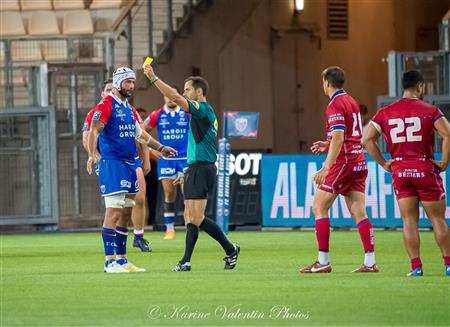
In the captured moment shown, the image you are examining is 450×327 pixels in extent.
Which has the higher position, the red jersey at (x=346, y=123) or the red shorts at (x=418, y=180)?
the red jersey at (x=346, y=123)

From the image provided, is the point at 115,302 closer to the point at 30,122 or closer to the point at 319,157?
the point at 319,157

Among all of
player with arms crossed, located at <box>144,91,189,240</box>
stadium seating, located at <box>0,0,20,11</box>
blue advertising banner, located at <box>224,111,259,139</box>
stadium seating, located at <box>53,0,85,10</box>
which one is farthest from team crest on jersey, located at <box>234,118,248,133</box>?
stadium seating, located at <box>0,0,20,11</box>

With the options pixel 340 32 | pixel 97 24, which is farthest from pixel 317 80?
pixel 97 24

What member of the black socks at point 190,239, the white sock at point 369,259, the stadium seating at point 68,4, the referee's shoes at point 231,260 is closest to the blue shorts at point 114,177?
the black socks at point 190,239

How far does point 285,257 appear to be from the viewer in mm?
16641

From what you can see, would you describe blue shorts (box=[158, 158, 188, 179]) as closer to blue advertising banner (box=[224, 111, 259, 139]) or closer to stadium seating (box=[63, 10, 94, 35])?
blue advertising banner (box=[224, 111, 259, 139])

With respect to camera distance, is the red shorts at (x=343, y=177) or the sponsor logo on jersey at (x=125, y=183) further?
the sponsor logo on jersey at (x=125, y=183)

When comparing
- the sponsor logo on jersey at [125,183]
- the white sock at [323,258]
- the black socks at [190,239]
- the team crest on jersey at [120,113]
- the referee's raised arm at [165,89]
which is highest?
the referee's raised arm at [165,89]

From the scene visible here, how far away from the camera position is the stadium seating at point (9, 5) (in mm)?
31422

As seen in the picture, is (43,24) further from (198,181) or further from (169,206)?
(198,181)

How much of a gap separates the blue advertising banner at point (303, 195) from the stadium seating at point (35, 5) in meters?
9.55

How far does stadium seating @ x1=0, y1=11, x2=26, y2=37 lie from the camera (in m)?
30.4

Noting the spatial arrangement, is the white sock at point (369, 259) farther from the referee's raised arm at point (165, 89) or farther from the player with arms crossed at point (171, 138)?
the player with arms crossed at point (171, 138)

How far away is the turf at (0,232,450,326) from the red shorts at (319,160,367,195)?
900mm
